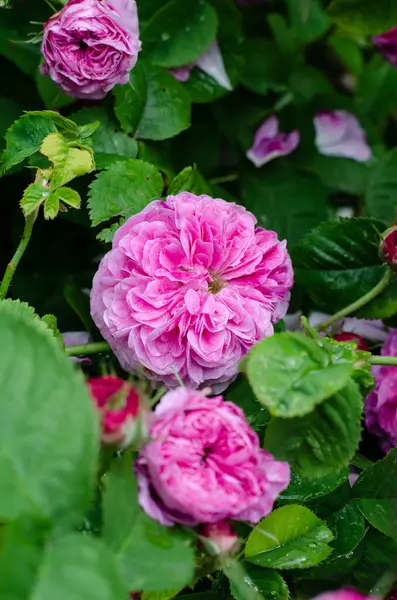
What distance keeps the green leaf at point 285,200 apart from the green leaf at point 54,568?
Answer: 564 mm

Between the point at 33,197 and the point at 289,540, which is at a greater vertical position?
the point at 33,197

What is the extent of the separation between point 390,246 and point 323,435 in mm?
203

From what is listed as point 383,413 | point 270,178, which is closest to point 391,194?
point 270,178

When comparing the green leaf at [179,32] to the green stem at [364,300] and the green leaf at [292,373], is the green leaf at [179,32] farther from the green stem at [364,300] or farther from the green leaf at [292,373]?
the green leaf at [292,373]

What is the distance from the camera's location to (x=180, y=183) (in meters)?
0.65

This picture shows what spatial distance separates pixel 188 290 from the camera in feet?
1.80

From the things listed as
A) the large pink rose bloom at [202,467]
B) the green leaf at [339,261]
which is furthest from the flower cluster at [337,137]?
the large pink rose bloom at [202,467]

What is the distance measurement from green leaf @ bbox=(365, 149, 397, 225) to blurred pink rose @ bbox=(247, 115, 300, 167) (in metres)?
0.11

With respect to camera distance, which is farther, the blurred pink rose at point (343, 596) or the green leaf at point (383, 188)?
the green leaf at point (383, 188)

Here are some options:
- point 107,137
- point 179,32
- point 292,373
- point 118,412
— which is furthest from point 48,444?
point 179,32

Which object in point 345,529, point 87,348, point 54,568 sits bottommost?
point 345,529

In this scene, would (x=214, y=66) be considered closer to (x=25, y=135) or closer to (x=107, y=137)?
(x=107, y=137)

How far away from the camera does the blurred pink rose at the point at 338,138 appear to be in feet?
3.19

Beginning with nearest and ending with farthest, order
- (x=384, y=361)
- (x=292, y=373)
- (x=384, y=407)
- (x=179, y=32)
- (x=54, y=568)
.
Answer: (x=54, y=568) < (x=292, y=373) < (x=384, y=361) < (x=384, y=407) < (x=179, y=32)
